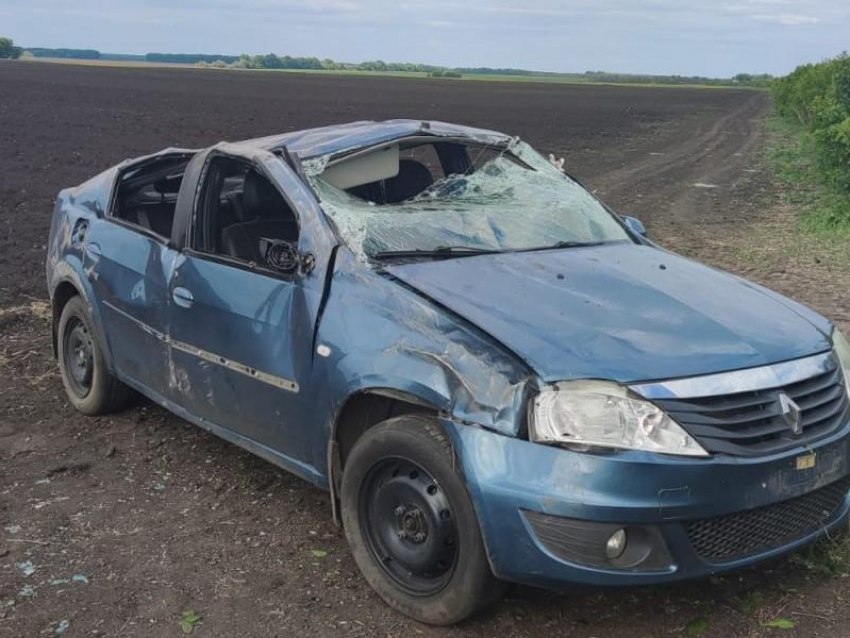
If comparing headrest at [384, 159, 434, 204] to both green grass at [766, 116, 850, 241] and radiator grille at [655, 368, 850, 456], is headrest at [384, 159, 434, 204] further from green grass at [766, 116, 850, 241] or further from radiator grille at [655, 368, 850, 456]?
green grass at [766, 116, 850, 241]

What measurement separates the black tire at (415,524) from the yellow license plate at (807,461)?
1079 millimetres

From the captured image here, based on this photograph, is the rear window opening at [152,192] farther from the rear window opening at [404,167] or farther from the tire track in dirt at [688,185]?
the tire track in dirt at [688,185]

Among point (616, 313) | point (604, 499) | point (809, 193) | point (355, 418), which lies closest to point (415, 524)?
point (355, 418)

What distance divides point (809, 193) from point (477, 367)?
1656 centimetres

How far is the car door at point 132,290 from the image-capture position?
4789mm

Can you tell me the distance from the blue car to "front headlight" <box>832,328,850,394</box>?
0.09ft

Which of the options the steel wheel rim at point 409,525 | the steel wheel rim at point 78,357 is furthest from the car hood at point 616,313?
the steel wheel rim at point 78,357

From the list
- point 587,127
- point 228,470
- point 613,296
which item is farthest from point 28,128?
point 613,296

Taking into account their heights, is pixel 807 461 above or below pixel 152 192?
below

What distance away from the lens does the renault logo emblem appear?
324 cm

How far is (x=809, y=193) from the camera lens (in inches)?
710

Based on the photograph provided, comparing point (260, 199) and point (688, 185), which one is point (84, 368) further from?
point (688, 185)

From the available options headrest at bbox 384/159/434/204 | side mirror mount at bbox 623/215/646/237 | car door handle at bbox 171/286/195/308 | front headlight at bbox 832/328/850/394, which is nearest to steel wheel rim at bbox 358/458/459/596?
car door handle at bbox 171/286/195/308

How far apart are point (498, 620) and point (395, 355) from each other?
1.02 metres
